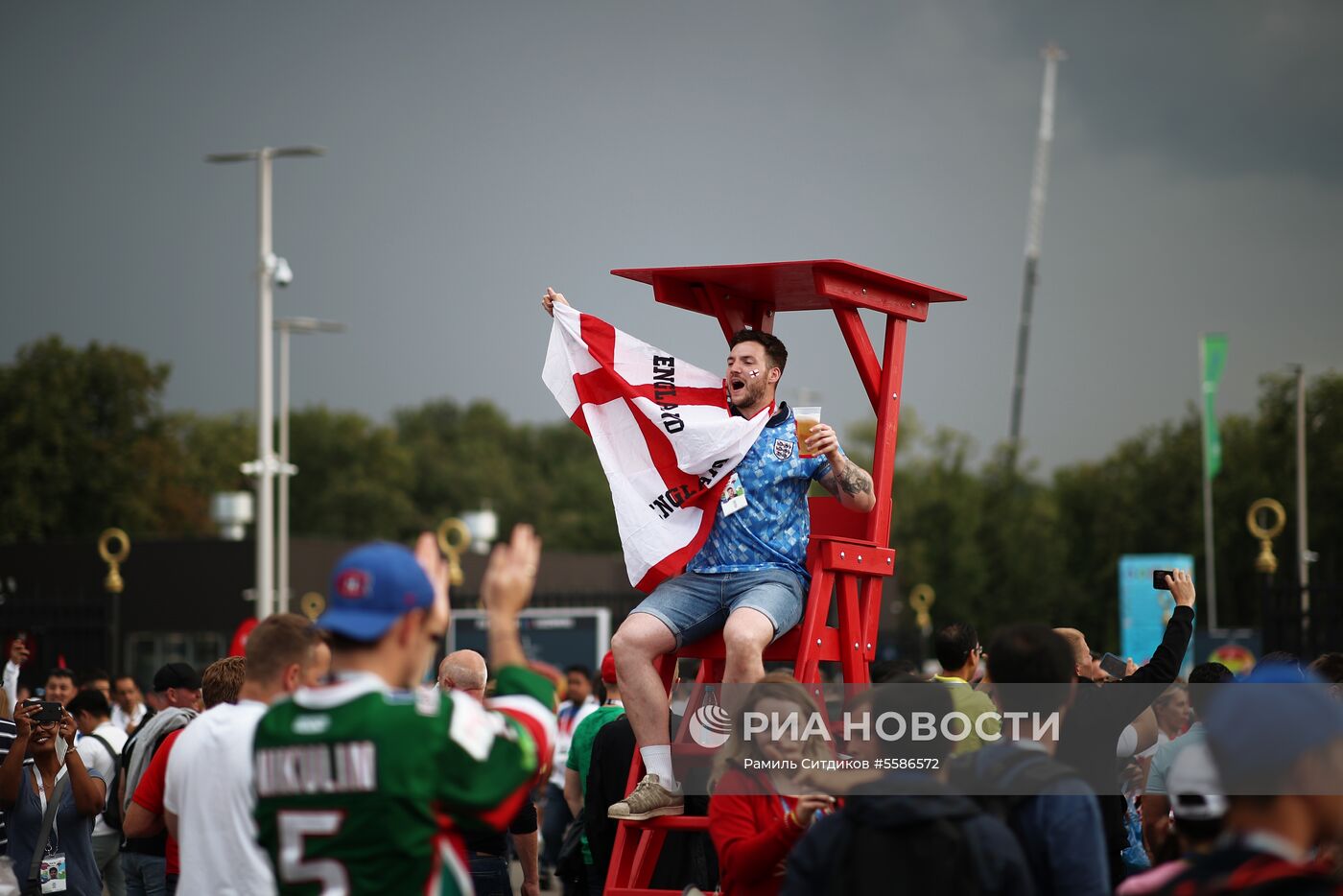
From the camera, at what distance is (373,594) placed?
3.52 m

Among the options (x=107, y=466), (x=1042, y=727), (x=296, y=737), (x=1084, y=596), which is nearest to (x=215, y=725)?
(x=296, y=737)

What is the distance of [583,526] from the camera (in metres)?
80.7

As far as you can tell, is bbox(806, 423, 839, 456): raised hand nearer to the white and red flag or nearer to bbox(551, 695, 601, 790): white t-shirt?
the white and red flag

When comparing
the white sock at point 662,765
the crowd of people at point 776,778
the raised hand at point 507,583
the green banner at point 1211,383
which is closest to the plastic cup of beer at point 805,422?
the crowd of people at point 776,778

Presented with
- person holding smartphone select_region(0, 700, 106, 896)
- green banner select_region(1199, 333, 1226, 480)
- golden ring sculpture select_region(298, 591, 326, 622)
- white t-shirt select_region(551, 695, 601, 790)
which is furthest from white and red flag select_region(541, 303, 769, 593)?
green banner select_region(1199, 333, 1226, 480)

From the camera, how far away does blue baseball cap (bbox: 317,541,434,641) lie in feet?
11.5

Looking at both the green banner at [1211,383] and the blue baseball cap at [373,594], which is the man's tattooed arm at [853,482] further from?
the green banner at [1211,383]

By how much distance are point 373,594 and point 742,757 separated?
1419mm

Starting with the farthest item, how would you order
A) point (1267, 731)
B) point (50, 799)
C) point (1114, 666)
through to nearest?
point (50, 799) < point (1114, 666) < point (1267, 731)

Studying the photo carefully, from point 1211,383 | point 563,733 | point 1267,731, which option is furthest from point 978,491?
point 1267,731

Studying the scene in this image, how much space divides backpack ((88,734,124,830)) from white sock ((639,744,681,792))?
349cm

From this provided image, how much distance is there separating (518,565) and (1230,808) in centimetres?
168

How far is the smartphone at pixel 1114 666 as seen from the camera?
22.6ft

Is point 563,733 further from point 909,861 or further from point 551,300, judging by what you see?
point 909,861
